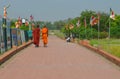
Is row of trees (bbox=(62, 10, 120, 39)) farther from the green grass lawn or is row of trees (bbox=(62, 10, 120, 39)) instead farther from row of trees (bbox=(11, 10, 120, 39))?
the green grass lawn

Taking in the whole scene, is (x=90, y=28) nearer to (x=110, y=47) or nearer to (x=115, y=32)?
(x=115, y=32)

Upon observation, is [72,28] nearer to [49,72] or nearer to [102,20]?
[102,20]

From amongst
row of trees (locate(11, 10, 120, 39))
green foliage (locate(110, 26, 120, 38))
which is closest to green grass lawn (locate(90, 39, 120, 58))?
row of trees (locate(11, 10, 120, 39))

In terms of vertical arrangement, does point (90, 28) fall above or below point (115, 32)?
above

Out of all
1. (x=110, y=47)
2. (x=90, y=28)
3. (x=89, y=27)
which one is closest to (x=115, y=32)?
(x=89, y=27)

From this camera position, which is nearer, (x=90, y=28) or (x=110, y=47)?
(x=110, y=47)

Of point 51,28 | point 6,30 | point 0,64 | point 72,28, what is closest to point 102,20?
point 72,28

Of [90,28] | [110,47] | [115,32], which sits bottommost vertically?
[115,32]

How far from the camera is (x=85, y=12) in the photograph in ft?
297

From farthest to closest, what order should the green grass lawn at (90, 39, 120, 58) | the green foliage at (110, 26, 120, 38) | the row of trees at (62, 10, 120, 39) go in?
the green foliage at (110, 26, 120, 38), the row of trees at (62, 10, 120, 39), the green grass lawn at (90, 39, 120, 58)

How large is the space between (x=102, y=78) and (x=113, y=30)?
226ft

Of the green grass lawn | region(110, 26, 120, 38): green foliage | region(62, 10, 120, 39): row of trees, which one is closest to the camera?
the green grass lawn

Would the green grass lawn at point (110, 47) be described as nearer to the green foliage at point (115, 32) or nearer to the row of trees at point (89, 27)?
the row of trees at point (89, 27)

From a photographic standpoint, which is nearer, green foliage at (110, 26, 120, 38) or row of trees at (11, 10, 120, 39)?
row of trees at (11, 10, 120, 39)
